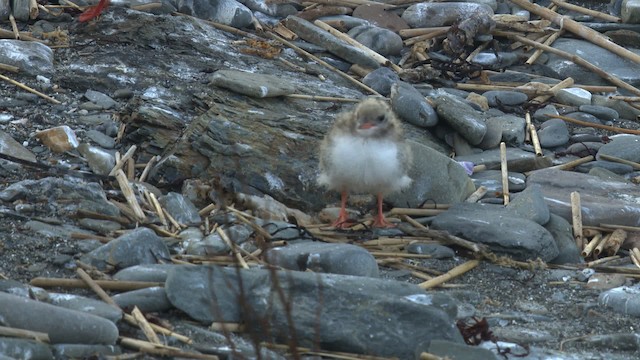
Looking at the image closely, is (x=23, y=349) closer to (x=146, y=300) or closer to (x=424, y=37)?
(x=146, y=300)

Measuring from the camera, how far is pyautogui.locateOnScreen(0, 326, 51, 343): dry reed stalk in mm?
5254

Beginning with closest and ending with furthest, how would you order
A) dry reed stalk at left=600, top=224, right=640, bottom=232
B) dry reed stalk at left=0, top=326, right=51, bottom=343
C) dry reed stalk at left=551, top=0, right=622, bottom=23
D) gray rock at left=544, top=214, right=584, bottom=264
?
1. dry reed stalk at left=0, top=326, right=51, bottom=343
2. gray rock at left=544, top=214, right=584, bottom=264
3. dry reed stalk at left=600, top=224, right=640, bottom=232
4. dry reed stalk at left=551, top=0, right=622, bottom=23

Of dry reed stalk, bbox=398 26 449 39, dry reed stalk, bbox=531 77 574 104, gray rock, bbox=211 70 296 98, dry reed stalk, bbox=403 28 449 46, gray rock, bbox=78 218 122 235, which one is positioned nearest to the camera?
gray rock, bbox=78 218 122 235

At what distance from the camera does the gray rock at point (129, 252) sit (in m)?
6.64

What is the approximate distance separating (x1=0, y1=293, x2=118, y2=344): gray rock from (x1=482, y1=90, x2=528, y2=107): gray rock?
7.05m

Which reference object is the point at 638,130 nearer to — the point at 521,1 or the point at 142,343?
the point at 521,1

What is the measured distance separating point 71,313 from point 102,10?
6.45 metres

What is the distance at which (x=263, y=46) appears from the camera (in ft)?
38.9

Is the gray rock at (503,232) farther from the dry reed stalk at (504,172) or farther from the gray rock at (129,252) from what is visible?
the gray rock at (129,252)

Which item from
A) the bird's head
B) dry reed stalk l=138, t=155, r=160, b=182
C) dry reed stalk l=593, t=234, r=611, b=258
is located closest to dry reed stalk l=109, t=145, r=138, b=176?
dry reed stalk l=138, t=155, r=160, b=182

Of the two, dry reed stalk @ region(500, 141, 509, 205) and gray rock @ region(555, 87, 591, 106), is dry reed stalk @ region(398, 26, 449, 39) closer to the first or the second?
gray rock @ region(555, 87, 591, 106)

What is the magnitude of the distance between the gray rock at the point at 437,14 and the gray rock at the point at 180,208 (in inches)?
232

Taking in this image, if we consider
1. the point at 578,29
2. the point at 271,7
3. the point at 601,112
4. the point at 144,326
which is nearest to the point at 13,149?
the point at 144,326

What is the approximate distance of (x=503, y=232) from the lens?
26.5ft
